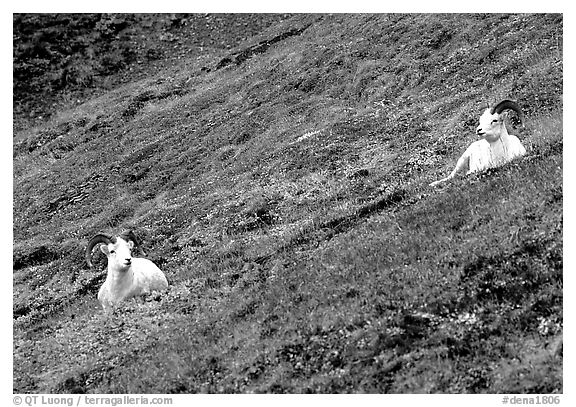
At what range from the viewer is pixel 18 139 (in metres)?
55.9

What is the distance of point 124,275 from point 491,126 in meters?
11.0

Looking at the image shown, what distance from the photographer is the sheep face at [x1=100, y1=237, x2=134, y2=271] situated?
24125mm

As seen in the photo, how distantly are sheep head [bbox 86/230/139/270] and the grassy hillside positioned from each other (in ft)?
4.27

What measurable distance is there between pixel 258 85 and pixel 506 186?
1154 inches

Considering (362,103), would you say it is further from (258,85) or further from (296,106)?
(258,85)

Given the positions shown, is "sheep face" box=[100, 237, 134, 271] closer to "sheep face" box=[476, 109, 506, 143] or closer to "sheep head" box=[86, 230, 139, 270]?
"sheep head" box=[86, 230, 139, 270]

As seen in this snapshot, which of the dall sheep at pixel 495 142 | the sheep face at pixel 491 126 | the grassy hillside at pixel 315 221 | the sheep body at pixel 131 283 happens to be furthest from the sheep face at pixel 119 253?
the sheep face at pixel 491 126

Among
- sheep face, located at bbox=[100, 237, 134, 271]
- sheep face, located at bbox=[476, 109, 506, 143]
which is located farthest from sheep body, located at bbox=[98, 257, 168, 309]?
sheep face, located at bbox=[476, 109, 506, 143]

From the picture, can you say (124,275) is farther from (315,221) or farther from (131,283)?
(315,221)

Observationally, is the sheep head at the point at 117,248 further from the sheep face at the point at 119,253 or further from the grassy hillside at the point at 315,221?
the grassy hillside at the point at 315,221

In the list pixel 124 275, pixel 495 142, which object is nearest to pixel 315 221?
pixel 495 142

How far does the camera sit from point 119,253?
80.2 feet

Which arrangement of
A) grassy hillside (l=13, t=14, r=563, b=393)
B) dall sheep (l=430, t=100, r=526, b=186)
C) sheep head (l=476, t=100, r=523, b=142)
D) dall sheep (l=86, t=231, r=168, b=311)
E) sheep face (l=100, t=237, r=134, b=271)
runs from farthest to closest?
sheep head (l=476, t=100, r=523, b=142), dall sheep (l=430, t=100, r=526, b=186), dall sheep (l=86, t=231, r=168, b=311), sheep face (l=100, t=237, r=134, b=271), grassy hillside (l=13, t=14, r=563, b=393)

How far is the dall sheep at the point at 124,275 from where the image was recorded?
24.2m
